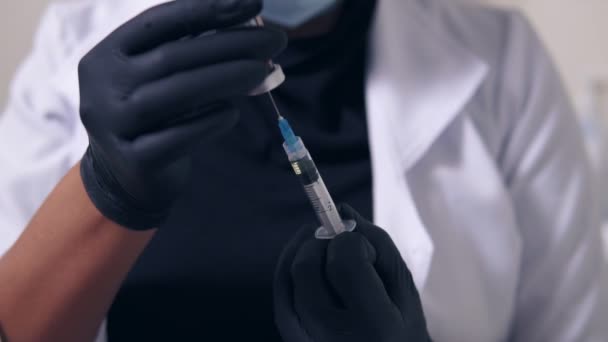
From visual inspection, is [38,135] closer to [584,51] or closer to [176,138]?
[176,138]

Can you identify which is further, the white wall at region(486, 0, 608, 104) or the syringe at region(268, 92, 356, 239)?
the white wall at region(486, 0, 608, 104)

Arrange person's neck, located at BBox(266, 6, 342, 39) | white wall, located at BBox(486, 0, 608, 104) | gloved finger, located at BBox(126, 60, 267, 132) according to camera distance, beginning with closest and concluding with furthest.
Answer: gloved finger, located at BBox(126, 60, 267, 132), person's neck, located at BBox(266, 6, 342, 39), white wall, located at BBox(486, 0, 608, 104)

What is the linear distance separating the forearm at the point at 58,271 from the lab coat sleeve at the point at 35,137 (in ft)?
0.33

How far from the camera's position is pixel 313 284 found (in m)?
0.45

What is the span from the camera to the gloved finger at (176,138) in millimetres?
378

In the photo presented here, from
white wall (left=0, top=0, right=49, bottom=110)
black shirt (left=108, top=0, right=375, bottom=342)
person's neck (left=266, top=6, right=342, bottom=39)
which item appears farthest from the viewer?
white wall (left=0, top=0, right=49, bottom=110)

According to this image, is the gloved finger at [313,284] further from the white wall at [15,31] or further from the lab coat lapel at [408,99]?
the white wall at [15,31]

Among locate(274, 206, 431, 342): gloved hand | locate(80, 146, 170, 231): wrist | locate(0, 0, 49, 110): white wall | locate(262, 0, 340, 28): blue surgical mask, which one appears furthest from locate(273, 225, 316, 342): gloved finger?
locate(0, 0, 49, 110): white wall

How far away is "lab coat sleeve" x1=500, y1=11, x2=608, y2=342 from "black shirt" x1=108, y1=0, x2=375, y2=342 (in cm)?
22

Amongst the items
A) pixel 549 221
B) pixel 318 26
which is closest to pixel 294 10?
pixel 318 26

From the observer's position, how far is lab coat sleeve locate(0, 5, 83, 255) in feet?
1.93

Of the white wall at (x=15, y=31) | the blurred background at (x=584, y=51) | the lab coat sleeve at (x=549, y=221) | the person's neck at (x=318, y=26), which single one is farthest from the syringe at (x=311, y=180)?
the blurred background at (x=584, y=51)

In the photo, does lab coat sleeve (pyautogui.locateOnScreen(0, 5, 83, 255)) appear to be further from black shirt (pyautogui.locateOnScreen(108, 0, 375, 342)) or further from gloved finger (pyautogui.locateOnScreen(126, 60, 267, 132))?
gloved finger (pyautogui.locateOnScreen(126, 60, 267, 132))

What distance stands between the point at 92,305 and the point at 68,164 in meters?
0.19
